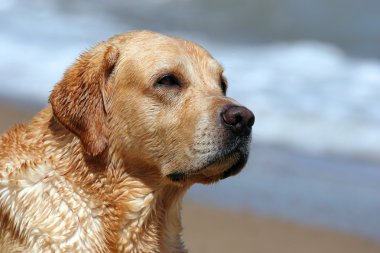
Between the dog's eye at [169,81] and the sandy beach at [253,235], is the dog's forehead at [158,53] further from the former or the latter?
the sandy beach at [253,235]

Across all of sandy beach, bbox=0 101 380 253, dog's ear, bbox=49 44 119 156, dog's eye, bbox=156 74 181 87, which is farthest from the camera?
sandy beach, bbox=0 101 380 253

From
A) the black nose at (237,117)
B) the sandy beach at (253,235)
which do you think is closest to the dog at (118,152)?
the black nose at (237,117)

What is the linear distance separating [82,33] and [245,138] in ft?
38.4

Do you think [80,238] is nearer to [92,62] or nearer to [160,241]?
[160,241]

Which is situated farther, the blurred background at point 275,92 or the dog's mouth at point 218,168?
the blurred background at point 275,92

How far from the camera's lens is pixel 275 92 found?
13.1m

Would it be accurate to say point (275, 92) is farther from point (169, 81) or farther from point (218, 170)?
point (218, 170)

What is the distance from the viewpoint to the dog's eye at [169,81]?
5168 millimetres

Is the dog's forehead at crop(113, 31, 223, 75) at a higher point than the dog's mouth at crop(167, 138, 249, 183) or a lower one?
higher

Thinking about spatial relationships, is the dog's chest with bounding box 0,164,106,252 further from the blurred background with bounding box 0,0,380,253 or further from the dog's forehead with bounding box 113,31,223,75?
the blurred background with bounding box 0,0,380,253

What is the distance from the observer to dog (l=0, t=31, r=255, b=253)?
16.2ft

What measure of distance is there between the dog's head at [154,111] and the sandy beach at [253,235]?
2862 millimetres

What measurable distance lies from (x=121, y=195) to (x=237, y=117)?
77 cm

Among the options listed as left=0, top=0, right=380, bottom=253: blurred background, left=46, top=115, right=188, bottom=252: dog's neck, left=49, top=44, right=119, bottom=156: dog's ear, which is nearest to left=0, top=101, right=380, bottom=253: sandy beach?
left=0, top=0, right=380, bottom=253: blurred background
